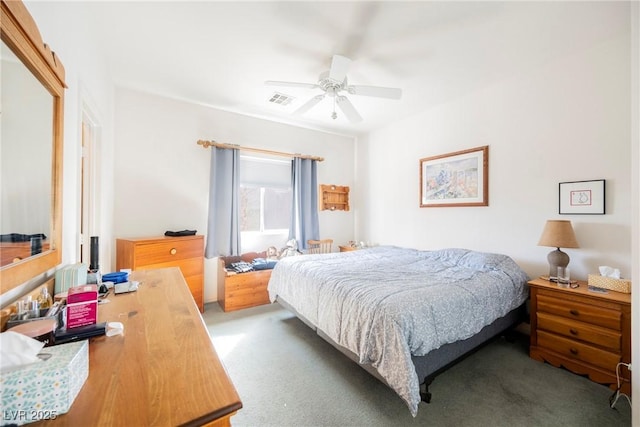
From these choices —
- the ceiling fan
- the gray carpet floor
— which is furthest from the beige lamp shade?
the ceiling fan

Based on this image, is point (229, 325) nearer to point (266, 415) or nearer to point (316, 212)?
point (266, 415)

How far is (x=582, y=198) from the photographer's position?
2.32 meters

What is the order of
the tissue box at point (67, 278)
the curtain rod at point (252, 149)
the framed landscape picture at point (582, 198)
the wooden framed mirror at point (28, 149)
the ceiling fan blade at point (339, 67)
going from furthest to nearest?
1. the curtain rod at point (252, 149)
2. the framed landscape picture at point (582, 198)
3. the ceiling fan blade at point (339, 67)
4. the tissue box at point (67, 278)
5. the wooden framed mirror at point (28, 149)

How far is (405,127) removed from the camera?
13.1 ft

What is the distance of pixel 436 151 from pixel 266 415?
138 inches

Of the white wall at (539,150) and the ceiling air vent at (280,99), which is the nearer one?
the white wall at (539,150)

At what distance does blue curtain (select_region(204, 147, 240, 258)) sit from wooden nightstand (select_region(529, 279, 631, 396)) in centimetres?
341

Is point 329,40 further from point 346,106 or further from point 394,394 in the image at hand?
point 394,394

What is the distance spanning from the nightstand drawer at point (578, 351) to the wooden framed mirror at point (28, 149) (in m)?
3.36

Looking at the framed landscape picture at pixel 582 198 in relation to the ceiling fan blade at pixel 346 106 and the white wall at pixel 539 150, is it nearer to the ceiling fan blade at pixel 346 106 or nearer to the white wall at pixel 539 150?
the white wall at pixel 539 150

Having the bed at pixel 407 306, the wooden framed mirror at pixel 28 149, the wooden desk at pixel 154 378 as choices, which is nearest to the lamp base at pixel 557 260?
the bed at pixel 407 306

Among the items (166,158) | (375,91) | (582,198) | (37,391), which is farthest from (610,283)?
(166,158)

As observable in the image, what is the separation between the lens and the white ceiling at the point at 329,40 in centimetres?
185

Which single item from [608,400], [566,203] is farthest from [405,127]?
[608,400]
